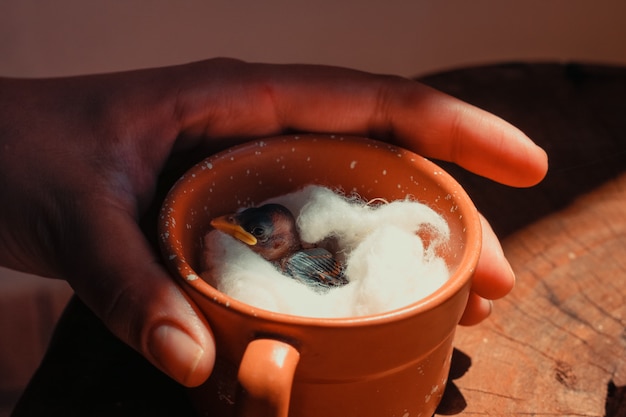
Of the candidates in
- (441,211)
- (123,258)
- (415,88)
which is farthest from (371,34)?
(123,258)

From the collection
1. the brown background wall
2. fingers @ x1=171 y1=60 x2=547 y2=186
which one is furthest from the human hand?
the brown background wall

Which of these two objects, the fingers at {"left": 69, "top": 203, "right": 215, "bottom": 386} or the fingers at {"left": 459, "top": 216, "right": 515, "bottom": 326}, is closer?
the fingers at {"left": 69, "top": 203, "right": 215, "bottom": 386}

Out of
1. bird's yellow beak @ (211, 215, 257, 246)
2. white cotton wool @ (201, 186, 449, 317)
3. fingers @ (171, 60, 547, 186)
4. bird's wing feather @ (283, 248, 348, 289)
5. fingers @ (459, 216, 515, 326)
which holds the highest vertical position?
fingers @ (171, 60, 547, 186)

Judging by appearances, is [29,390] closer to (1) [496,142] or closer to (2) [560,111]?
(1) [496,142]

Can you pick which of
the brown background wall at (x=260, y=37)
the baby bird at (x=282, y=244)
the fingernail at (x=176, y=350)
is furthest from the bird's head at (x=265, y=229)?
the brown background wall at (x=260, y=37)

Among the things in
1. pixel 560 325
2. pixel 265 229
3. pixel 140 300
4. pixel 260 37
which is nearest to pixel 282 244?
pixel 265 229

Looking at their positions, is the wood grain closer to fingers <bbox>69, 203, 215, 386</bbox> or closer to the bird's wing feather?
the bird's wing feather

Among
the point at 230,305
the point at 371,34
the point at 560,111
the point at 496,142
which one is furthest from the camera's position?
the point at 371,34
